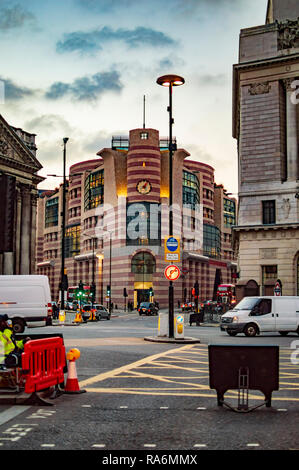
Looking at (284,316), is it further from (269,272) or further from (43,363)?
(269,272)

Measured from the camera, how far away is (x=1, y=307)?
28391 millimetres

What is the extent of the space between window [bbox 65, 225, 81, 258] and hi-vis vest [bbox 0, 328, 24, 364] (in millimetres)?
120680

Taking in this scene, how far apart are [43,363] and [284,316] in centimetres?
1772

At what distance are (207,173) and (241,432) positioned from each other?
134 meters

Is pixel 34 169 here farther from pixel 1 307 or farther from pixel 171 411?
pixel 171 411

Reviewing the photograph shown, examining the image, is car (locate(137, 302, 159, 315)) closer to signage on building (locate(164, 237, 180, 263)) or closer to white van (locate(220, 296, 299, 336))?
white van (locate(220, 296, 299, 336))

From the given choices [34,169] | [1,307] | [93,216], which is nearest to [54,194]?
[93,216]

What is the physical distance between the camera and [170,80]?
2178 cm

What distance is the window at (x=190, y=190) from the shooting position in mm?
119500

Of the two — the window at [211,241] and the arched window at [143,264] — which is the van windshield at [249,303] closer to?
the arched window at [143,264]

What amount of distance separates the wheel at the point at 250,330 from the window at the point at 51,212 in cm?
12712

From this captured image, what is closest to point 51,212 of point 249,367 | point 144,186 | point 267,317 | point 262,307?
point 144,186
